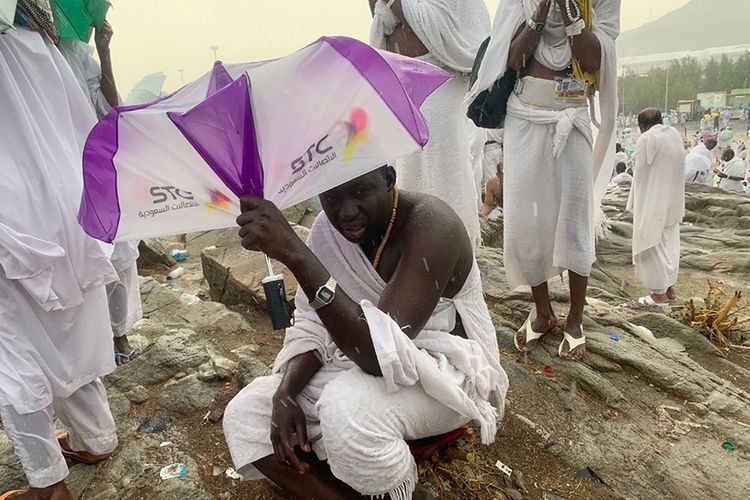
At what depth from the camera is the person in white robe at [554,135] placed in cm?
288

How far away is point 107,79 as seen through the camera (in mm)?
3107

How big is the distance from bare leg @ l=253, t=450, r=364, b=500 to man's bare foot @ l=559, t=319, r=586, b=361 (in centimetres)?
178

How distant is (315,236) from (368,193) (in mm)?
409

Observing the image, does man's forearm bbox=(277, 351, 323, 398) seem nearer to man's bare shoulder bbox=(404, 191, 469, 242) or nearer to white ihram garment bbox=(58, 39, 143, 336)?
man's bare shoulder bbox=(404, 191, 469, 242)

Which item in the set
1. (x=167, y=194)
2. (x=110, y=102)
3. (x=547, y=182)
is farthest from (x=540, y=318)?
(x=110, y=102)

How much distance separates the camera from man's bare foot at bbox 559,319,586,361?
10.2 feet

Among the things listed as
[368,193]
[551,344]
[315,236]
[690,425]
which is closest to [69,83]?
[315,236]

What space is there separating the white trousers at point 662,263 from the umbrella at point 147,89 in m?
5.28

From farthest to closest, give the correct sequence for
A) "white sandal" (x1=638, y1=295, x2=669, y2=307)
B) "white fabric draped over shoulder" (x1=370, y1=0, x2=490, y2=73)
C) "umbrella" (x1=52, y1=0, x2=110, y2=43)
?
"white sandal" (x1=638, y1=295, x2=669, y2=307) < "white fabric draped over shoulder" (x1=370, y1=0, x2=490, y2=73) < "umbrella" (x1=52, y1=0, x2=110, y2=43)

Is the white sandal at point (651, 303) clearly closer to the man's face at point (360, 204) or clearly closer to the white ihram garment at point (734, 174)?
the man's face at point (360, 204)

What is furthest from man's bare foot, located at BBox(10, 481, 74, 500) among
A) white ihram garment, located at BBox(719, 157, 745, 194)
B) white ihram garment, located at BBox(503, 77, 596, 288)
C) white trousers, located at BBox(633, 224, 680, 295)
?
white ihram garment, located at BBox(719, 157, 745, 194)

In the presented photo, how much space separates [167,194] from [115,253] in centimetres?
139

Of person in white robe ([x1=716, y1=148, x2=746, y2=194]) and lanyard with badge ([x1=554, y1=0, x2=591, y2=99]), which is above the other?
lanyard with badge ([x1=554, y1=0, x2=591, y2=99])

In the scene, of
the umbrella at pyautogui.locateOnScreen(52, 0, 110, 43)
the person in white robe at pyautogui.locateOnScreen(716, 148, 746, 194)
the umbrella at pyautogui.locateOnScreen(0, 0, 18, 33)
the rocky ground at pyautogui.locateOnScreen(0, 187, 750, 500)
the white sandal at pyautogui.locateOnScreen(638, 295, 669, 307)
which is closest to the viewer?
the umbrella at pyautogui.locateOnScreen(0, 0, 18, 33)
